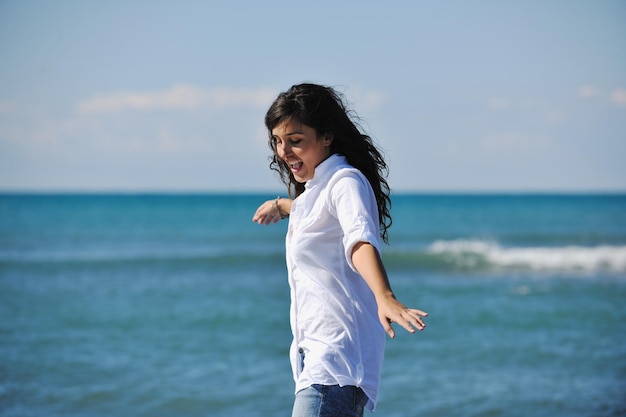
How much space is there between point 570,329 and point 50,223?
33.0 metres

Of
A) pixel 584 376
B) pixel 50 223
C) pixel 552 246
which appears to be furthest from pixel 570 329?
pixel 50 223

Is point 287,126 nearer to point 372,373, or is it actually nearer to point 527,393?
point 372,373

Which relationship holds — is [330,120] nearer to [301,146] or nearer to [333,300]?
[301,146]

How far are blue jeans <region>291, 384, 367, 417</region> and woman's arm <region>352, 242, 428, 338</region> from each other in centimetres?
33

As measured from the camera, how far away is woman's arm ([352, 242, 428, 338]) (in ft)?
5.95

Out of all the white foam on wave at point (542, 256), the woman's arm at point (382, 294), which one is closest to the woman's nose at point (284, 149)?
the woman's arm at point (382, 294)

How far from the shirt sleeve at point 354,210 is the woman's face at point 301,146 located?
173 mm

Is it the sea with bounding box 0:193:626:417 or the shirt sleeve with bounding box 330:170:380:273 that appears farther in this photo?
the sea with bounding box 0:193:626:417

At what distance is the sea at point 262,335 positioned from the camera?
7402 mm

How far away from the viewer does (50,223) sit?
3928cm

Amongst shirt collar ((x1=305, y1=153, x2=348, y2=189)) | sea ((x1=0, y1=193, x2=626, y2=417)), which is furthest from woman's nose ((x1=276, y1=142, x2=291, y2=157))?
sea ((x1=0, y1=193, x2=626, y2=417))

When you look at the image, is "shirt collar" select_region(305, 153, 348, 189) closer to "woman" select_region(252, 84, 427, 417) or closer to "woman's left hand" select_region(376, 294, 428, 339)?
"woman" select_region(252, 84, 427, 417)

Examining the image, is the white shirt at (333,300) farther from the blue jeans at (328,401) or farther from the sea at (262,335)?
the sea at (262,335)

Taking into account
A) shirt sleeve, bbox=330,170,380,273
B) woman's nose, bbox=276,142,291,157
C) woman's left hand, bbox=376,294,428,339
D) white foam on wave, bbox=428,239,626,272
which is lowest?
woman's left hand, bbox=376,294,428,339
